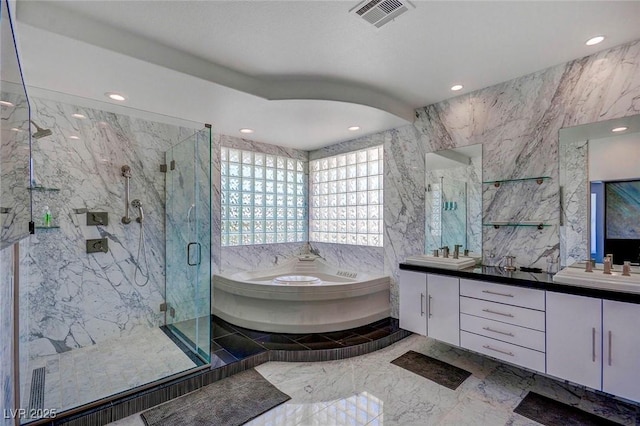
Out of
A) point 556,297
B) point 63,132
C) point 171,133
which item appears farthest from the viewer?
point 171,133

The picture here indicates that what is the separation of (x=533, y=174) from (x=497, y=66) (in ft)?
3.22

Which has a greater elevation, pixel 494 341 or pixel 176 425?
pixel 494 341

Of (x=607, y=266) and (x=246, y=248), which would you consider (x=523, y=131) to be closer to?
(x=607, y=266)

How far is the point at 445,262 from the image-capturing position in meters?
2.79

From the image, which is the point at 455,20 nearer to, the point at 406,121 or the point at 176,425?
the point at 406,121

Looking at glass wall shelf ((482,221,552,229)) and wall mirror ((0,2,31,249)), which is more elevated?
wall mirror ((0,2,31,249))

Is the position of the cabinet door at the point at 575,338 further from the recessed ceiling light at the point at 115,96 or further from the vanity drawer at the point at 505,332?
the recessed ceiling light at the point at 115,96

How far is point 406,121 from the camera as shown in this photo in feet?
11.1

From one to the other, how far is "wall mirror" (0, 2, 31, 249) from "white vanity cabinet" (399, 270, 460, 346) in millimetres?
2831

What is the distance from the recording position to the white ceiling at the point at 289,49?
1.83 meters

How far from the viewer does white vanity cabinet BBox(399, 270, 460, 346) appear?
2.66 m

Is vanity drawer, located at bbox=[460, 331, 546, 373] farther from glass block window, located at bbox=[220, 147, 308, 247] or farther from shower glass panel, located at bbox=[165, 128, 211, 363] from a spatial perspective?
glass block window, located at bbox=[220, 147, 308, 247]

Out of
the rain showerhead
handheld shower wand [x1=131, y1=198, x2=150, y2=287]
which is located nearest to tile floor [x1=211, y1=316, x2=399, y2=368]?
handheld shower wand [x1=131, y1=198, x2=150, y2=287]

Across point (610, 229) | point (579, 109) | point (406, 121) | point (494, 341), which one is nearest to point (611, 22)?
point (579, 109)
